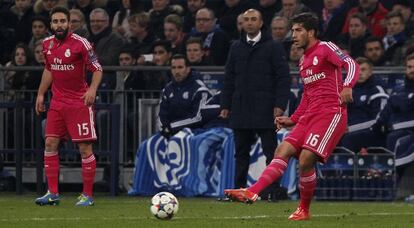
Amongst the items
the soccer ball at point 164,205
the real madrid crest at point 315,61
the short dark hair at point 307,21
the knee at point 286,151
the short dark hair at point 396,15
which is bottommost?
the soccer ball at point 164,205

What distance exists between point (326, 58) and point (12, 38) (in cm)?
1123

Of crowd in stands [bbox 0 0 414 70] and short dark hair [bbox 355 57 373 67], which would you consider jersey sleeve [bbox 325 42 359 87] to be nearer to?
short dark hair [bbox 355 57 373 67]

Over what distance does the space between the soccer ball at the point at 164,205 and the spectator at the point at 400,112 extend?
578 cm

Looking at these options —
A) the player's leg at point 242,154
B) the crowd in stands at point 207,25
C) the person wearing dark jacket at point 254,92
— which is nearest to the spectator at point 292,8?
the crowd in stands at point 207,25

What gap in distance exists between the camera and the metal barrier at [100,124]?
19.0 m

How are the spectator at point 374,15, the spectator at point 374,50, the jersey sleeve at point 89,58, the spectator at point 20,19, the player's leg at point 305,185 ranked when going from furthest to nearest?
the spectator at point 20,19, the spectator at point 374,15, the spectator at point 374,50, the jersey sleeve at point 89,58, the player's leg at point 305,185

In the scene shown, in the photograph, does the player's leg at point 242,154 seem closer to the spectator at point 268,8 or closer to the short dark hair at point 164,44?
the short dark hair at point 164,44

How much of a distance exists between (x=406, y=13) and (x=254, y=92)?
449cm

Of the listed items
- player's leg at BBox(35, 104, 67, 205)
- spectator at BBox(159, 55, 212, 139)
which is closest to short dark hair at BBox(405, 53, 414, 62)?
spectator at BBox(159, 55, 212, 139)

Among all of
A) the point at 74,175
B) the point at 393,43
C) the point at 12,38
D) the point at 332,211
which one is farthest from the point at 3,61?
the point at 332,211

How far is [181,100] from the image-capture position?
18.8 metres

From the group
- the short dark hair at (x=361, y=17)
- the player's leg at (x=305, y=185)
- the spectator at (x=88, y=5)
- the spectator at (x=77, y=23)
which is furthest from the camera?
the spectator at (x=88, y=5)

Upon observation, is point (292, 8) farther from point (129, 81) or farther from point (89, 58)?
point (89, 58)

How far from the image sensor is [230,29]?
21.4m
